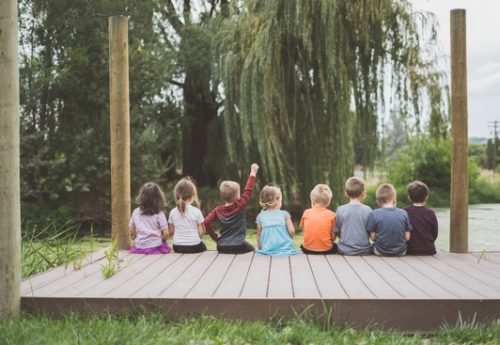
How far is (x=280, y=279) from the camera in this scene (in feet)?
13.8

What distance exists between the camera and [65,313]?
3.71 meters

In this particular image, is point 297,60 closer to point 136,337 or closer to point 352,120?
point 352,120

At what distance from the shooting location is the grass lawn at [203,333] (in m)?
3.21

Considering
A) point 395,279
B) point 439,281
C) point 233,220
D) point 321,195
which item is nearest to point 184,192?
point 233,220

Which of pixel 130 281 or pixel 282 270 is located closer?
pixel 130 281

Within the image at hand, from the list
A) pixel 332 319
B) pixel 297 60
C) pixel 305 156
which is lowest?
pixel 332 319

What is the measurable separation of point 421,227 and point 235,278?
6.01ft

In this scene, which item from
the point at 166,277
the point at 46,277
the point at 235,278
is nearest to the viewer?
the point at 235,278

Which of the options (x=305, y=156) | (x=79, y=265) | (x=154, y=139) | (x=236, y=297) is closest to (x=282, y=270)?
(x=236, y=297)

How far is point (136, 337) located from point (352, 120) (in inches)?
284

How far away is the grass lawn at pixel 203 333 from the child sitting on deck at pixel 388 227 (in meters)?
1.73

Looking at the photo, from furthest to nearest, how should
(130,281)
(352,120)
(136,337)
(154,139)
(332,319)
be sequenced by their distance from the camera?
1. (154,139)
2. (352,120)
3. (130,281)
4. (332,319)
5. (136,337)

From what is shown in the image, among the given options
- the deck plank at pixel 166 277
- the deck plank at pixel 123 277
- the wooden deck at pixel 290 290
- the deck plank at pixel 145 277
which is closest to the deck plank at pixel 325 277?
the wooden deck at pixel 290 290

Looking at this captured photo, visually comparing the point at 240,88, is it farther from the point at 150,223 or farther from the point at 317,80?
the point at 150,223
